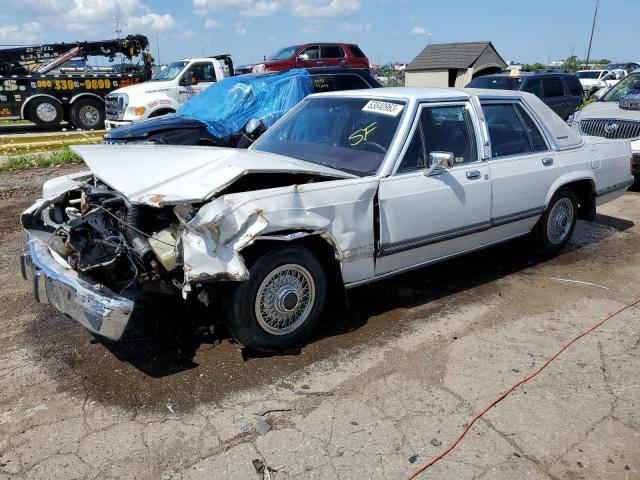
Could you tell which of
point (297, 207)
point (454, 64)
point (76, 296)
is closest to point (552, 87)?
point (297, 207)

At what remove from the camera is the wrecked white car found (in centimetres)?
343

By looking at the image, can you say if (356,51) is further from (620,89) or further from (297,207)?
(297,207)

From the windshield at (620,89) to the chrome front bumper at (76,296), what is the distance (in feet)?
33.3

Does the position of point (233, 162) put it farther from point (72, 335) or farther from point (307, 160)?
point (72, 335)

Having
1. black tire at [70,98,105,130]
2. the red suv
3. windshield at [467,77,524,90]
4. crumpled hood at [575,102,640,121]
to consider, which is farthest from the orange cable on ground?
black tire at [70,98,105,130]

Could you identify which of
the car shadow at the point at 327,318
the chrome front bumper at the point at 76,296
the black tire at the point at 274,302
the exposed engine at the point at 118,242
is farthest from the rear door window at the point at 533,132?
the chrome front bumper at the point at 76,296

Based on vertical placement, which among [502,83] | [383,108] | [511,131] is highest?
[502,83]

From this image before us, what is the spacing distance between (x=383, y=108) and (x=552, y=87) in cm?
1070

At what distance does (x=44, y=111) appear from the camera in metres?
16.2

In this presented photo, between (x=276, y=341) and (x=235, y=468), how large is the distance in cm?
111

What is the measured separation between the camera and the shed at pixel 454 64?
30.2 metres

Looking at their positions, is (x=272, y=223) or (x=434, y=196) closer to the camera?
(x=272, y=223)

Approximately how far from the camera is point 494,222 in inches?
194

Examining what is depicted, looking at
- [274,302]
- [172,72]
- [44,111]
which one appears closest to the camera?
[274,302]
